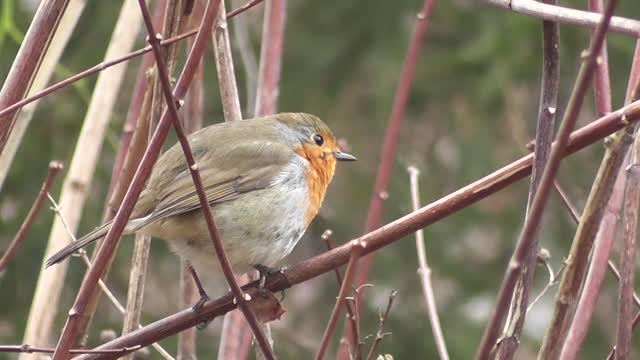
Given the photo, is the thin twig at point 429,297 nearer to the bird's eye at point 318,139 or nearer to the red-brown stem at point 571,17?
the red-brown stem at point 571,17

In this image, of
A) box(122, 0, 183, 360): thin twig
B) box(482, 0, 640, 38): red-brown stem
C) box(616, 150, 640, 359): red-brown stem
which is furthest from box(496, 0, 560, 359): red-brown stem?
box(122, 0, 183, 360): thin twig

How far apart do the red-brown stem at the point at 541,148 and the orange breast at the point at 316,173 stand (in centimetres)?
146

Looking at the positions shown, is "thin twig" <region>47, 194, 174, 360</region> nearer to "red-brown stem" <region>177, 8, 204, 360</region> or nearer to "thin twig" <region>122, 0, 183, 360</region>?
"thin twig" <region>122, 0, 183, 360</region>

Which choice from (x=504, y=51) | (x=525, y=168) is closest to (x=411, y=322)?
(x=504, y=51)

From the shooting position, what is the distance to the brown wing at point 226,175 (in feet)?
9.50

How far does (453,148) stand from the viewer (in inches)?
223

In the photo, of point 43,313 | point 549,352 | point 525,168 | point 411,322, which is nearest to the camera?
point 549,352

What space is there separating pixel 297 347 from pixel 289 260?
125 centimetres

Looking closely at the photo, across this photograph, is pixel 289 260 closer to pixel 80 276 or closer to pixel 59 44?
pixel 80 276

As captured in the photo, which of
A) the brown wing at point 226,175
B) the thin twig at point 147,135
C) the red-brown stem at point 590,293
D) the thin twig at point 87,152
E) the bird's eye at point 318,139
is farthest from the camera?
the bird's eye at point 318,139

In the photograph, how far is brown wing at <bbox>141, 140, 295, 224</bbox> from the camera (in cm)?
290

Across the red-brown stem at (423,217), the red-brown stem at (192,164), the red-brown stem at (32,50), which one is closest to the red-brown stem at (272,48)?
the red-brown stem at (423,217)

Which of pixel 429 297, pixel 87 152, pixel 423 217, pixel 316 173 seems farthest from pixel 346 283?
pixel 316 173

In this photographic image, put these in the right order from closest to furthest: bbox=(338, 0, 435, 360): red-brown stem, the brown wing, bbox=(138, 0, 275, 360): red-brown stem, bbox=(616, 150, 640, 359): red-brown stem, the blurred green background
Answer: bbox=(138, 0, 275, 360): red-brown stem → bbox=(616, 150, 640, 359): red-brown stem → bbox=(338, 0, 435, 360): red-brown stem → the brown wing → the blurred green background
